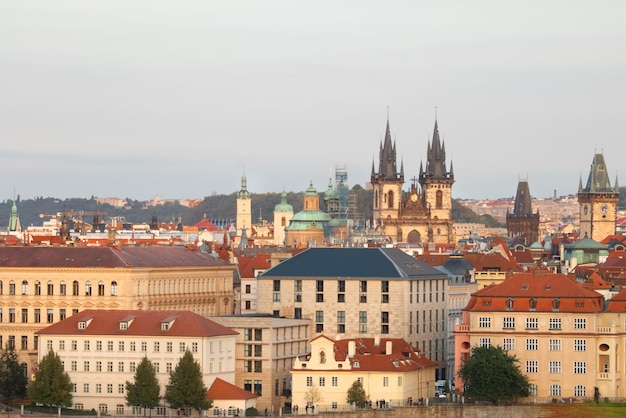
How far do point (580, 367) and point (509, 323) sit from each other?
4.25 m

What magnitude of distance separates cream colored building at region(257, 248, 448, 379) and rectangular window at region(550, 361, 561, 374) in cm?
1298

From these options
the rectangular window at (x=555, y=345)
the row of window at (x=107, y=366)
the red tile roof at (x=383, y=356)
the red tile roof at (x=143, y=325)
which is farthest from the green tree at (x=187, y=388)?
the rectangular window at (x=555, y=345)

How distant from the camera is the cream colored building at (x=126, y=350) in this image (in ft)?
336

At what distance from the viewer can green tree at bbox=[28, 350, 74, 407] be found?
101125mm

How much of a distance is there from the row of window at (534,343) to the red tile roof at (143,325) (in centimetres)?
1176

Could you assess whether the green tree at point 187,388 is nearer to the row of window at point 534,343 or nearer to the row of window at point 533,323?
the row of window at point 534,343

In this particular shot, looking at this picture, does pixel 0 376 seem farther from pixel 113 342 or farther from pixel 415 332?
pixel 415 332

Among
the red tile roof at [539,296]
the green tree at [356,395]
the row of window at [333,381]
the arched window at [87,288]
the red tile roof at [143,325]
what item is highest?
the arched window at [87,288]

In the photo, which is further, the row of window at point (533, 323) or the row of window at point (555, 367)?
the row of window at point (533, 323)

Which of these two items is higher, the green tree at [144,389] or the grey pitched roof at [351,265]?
the grey pitched roof at [351,265]

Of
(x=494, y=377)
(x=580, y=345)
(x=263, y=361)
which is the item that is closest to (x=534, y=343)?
(x=580, y=345)

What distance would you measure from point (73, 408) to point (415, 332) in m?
21.8

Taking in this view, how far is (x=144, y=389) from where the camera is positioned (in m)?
100

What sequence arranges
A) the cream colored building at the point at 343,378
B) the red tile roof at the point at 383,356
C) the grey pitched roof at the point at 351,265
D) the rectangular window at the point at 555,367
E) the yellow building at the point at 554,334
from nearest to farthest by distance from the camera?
the cream colored building at the point at 343,378
the red tile roof at the point at 383,356
the yellow building at the point at 554,334
the rectangular window at the point at 555,367
the grey pitched roof at the point at 351,265
